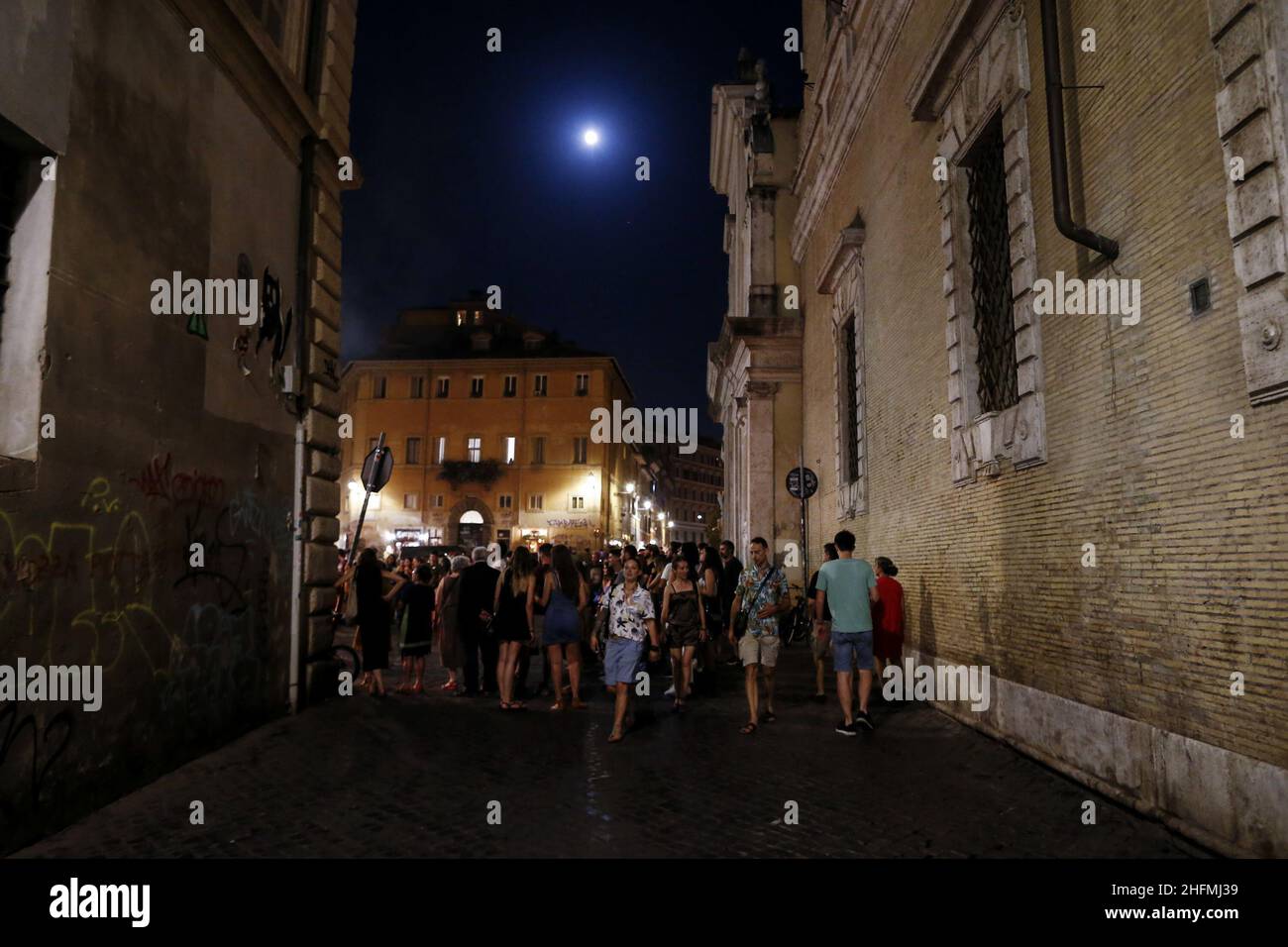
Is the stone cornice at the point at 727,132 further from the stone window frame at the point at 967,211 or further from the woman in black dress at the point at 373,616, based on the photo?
the woman in black dress at the point at 373,616

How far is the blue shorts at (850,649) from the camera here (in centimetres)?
828

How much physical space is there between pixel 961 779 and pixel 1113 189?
446cm

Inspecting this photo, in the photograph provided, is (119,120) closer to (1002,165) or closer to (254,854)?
(254,854)

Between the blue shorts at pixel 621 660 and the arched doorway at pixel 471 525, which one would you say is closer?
the blue shorts at pixel 621 660

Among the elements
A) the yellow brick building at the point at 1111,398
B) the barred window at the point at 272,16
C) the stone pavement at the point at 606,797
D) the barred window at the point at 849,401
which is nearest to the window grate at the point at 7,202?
the stone pavement at the point at 606,797

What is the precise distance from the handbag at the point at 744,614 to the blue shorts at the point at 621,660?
1.15m

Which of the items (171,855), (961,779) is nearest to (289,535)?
(171,855)

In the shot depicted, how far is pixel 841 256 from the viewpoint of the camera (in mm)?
14773

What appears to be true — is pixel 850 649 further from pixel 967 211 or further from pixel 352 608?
pixel 352 608

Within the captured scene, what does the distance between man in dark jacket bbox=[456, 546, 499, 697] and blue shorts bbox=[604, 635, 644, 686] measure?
2.79 m

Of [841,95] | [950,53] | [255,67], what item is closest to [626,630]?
[255,67]

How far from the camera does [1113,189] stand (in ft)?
19.8

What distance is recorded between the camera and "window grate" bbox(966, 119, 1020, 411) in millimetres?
8305

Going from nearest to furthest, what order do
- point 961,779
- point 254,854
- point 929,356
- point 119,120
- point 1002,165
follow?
point 254,854
point 119,120
point 961,779
point 1002,165
point 929,356
